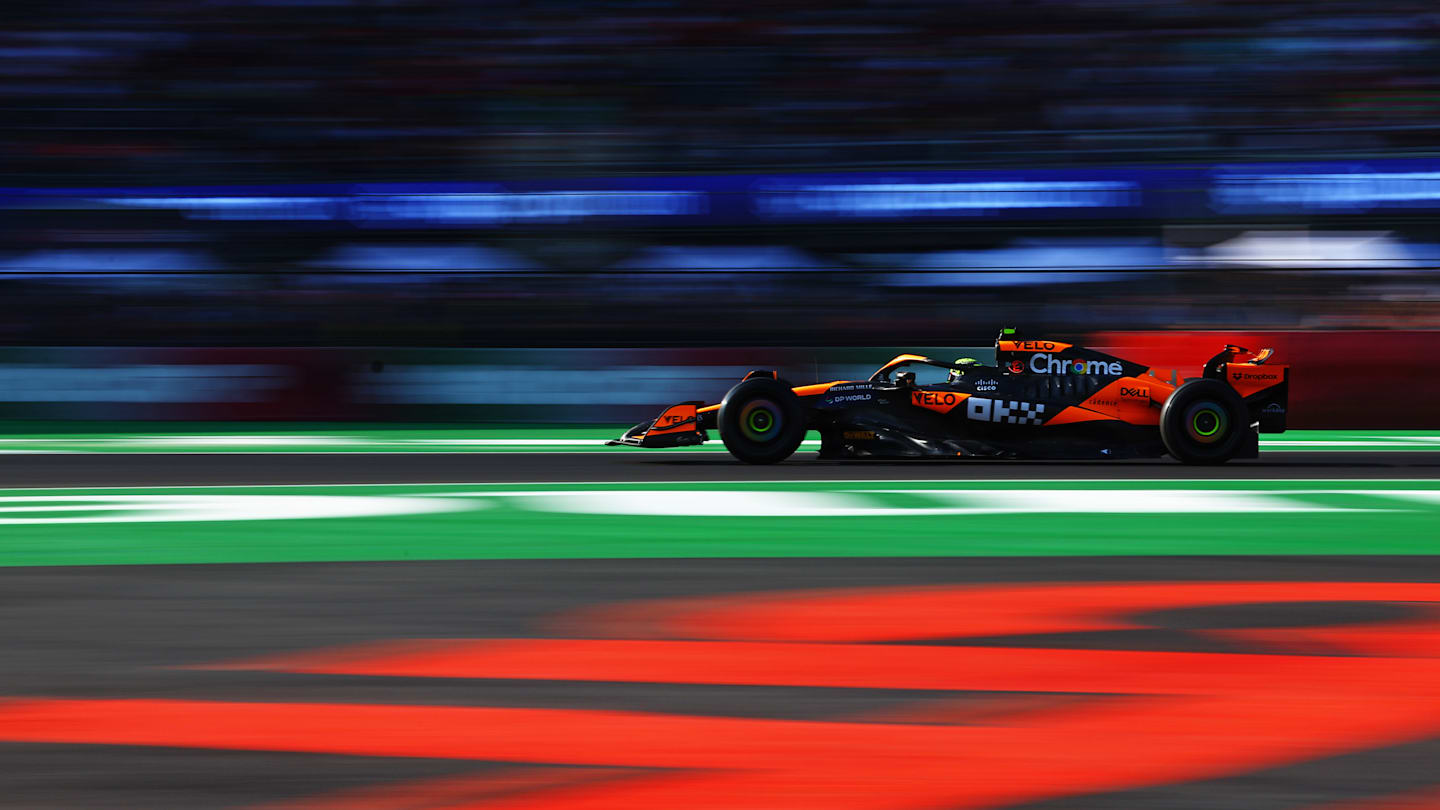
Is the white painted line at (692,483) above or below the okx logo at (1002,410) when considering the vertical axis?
below

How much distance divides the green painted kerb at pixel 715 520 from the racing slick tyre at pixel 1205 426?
101 centimetres

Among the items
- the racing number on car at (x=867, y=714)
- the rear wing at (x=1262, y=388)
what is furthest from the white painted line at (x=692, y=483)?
the racing number on car at (x=867, y=714)

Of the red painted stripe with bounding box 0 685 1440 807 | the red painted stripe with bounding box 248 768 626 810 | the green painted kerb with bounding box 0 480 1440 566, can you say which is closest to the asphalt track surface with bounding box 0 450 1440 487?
the green painted kerb with bounding box 0 480 1440 566

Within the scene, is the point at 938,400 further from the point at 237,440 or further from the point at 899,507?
the point at 237,440

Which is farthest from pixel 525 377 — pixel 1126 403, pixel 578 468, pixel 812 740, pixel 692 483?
pixel 812 740

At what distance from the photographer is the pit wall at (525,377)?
15438mm

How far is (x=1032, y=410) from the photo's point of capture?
10.9 meters

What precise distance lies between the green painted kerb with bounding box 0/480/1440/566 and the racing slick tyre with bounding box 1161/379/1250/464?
101cm

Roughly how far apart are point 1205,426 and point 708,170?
8937 mm

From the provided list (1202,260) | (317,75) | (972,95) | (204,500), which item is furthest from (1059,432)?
(317,75)

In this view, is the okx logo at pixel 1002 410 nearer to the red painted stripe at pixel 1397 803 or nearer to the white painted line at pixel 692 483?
the white painted line at pixel 692 483

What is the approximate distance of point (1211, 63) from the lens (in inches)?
758

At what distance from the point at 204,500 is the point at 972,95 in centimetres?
1260

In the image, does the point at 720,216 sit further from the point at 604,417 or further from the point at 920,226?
the point at 604,417
